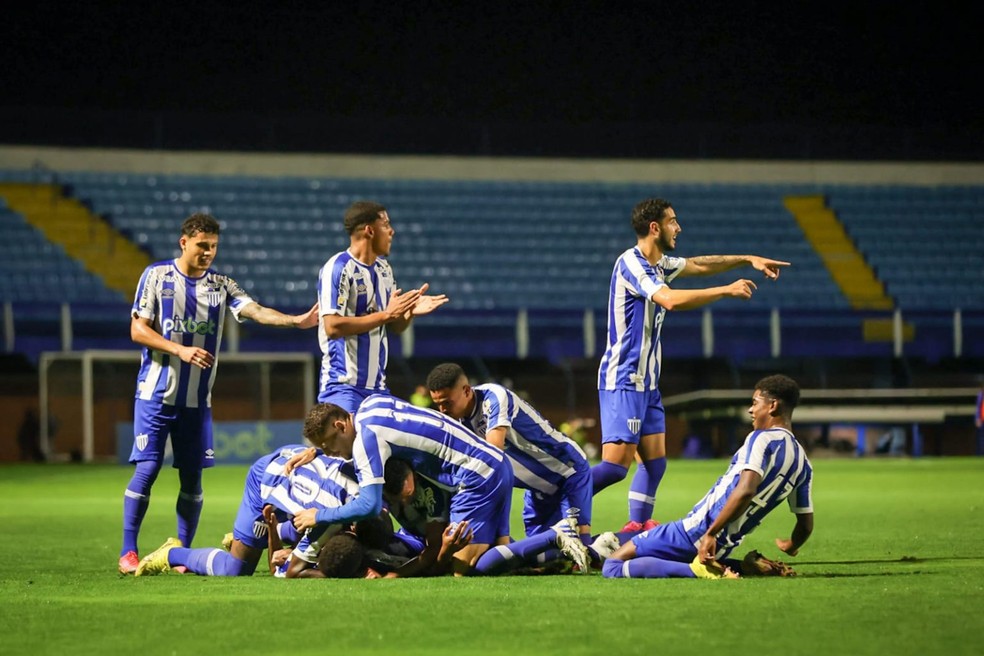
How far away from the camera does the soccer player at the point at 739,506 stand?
21.1 feet

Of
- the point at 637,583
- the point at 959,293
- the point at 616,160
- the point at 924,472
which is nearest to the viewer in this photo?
the point at 637,583

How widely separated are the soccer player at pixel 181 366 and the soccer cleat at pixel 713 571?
280cm

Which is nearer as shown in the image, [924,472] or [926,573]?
[926,573]

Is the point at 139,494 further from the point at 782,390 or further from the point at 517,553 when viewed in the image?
the point at 782,390

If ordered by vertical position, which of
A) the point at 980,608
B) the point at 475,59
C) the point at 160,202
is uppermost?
the point at 475,59

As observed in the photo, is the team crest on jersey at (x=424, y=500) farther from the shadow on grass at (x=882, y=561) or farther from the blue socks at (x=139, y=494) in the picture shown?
the shadow on grass at (x=882, y=561)

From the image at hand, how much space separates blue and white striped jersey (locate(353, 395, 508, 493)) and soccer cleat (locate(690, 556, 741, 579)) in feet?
3.88

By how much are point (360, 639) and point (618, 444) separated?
13.2 feet

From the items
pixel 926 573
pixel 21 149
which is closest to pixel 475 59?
pixel 21 149

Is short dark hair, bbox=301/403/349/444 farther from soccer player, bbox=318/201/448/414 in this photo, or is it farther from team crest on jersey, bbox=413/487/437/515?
soccer player, bbox=318/201/448/414

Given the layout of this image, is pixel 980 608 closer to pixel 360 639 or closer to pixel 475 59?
pixel 360 639

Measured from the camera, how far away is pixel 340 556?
6.82 metres

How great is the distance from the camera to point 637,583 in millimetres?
6324

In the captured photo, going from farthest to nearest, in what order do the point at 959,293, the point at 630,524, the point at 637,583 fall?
1. the point at 959,293
2. the point at 630,524
3. the point at 637,583
